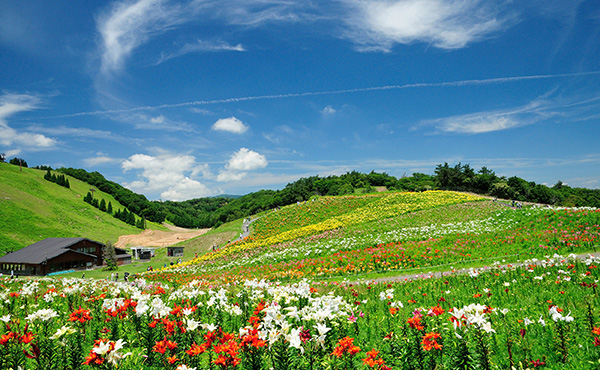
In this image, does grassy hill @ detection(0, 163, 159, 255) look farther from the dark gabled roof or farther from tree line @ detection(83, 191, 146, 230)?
the dark gabled roof

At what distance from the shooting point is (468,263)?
1441 centimetres

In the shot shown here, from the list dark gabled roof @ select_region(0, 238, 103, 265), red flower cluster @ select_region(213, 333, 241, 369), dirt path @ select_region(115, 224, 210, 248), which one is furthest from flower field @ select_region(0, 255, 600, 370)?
dirt path @ select_region(115, 224, 210, 248)

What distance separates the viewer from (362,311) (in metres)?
7.14

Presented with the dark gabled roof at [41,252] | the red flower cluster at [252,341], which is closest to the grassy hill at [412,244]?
the red flower cluster at [252,341]

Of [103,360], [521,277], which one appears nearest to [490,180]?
[521,277]

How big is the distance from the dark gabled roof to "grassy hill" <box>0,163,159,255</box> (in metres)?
18.4

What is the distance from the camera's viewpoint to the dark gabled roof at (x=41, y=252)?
4541cm

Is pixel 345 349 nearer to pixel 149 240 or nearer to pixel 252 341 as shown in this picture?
pixel 252 341

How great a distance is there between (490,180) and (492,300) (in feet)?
242

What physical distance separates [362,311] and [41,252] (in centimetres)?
6095

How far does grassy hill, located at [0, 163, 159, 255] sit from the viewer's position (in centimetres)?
7106

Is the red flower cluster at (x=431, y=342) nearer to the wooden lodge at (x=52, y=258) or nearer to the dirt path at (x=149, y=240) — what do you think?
the wooden lodge at (x=52, y=258)

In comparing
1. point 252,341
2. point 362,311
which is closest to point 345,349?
point 252,341

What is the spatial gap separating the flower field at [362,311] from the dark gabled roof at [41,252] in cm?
3781
